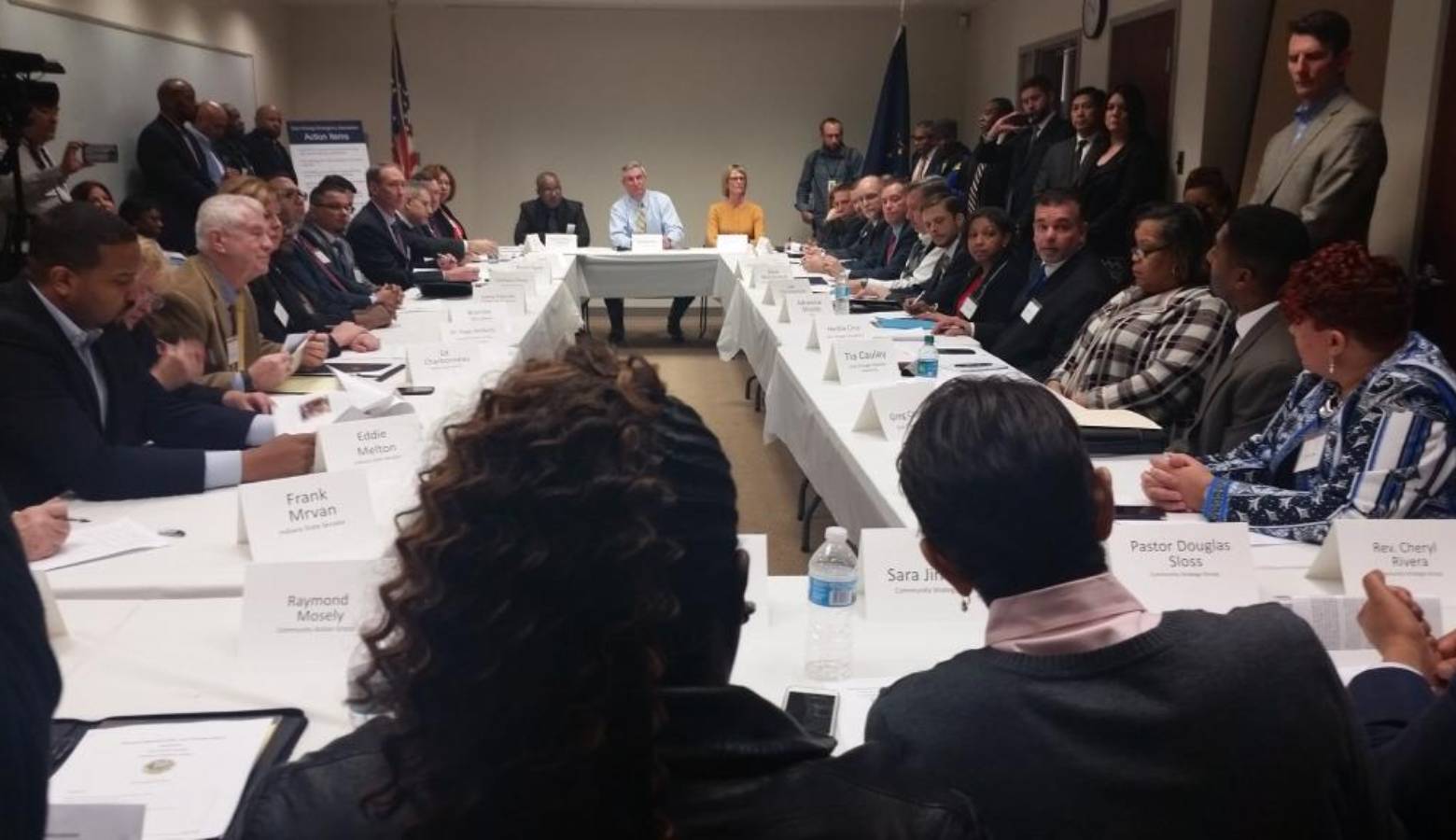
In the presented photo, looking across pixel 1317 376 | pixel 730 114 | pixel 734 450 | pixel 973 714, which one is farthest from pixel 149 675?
pixel 730 114

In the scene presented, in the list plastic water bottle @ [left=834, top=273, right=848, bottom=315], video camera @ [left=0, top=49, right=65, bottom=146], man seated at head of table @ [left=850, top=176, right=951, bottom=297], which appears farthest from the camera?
man seated at head of table @ [left=850, top=176, right=951, bottom=297]

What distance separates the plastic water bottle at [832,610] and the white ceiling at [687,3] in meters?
8.52

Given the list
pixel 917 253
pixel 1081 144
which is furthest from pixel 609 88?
pixel 1081 144

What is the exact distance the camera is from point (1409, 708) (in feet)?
4.25

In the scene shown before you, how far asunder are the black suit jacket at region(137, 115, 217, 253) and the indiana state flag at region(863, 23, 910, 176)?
4.90 metres

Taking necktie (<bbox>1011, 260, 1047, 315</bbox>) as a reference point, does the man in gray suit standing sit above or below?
above

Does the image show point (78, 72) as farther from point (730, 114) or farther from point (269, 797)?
point (269, 797)

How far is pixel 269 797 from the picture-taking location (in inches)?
29.4

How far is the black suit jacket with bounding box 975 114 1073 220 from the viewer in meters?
6.84

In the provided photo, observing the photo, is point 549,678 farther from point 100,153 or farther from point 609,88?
point 609,88

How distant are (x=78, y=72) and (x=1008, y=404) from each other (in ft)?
22.1

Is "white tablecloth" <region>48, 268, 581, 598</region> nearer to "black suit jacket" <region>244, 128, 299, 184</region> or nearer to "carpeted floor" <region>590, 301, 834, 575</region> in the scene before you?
"carpeted floor" <region>590, 301, 834, 575</region>

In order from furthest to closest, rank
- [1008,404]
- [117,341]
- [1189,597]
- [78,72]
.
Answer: [78,72]
[117,341]
[1189,597]
[1008,404]

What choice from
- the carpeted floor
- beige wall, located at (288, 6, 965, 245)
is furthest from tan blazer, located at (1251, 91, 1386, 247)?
beige wall, located at (288, 6, 965, 245)
